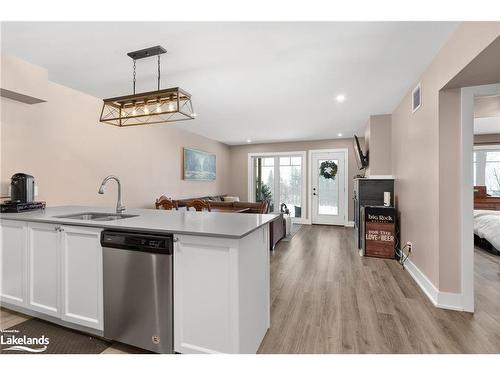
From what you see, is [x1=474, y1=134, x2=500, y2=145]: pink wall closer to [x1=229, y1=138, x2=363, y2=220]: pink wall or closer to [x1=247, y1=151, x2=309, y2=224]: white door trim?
[x1=229, y1=138, x2=363, y2=220]: pink wall

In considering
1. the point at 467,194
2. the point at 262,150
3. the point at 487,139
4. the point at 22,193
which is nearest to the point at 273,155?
the point at 262,150

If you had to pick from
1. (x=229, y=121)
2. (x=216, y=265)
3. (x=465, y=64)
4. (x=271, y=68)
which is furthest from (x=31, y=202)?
(x=465, y=64)

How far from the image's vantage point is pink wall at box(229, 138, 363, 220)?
21.2ft

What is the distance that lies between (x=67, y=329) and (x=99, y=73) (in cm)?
261

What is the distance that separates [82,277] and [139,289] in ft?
1.78

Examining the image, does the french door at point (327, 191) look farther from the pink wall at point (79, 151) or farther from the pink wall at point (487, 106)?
the pink wall at point (79, 151)

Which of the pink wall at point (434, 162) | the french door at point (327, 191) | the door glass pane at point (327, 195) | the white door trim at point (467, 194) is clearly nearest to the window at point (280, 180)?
the french door at point (327, 191)

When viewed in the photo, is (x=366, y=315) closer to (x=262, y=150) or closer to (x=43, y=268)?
(x=43, y=268)

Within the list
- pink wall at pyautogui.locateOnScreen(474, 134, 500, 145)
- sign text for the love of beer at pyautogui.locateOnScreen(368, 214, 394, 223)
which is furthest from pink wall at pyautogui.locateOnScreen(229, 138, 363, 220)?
sign text for the love of beer at pyautogui.locateOnScreen(368, 214, 394, 223)

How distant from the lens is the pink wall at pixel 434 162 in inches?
69.9

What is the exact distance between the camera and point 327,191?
6.75 m

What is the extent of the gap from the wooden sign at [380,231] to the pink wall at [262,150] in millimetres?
2800

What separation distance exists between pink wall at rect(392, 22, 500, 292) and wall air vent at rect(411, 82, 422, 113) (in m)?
0.08
